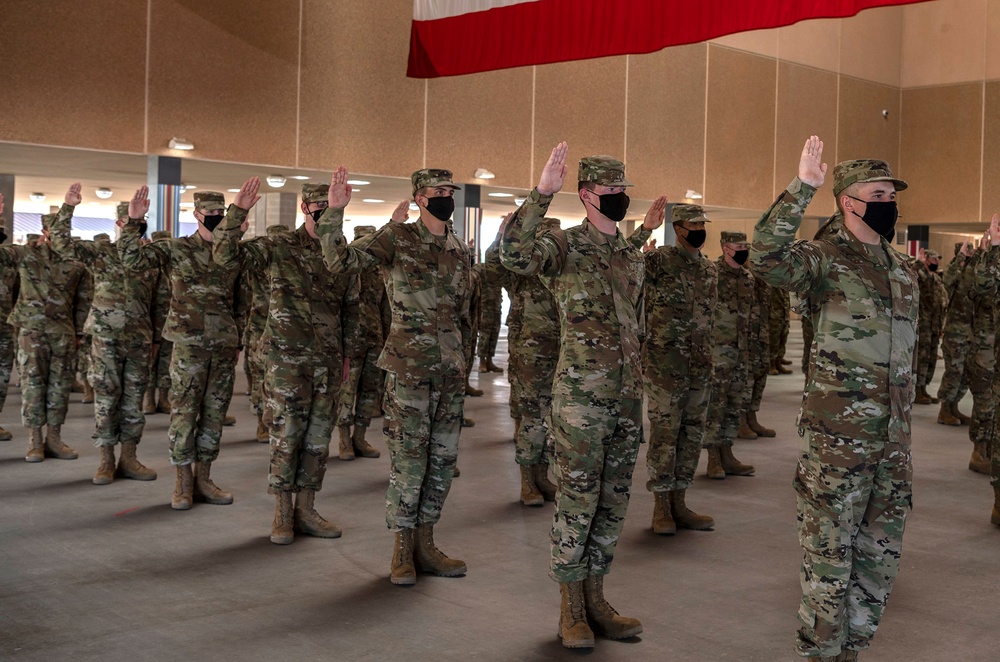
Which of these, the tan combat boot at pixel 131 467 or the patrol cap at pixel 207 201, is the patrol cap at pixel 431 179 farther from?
the tan combat boot at pixel 131 467

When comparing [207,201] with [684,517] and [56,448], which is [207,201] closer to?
[56,448]

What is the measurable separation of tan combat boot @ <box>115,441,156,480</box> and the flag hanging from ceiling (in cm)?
606

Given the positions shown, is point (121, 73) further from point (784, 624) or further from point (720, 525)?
point (784, 624)

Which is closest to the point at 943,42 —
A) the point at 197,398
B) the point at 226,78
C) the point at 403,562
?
the point at 226,78

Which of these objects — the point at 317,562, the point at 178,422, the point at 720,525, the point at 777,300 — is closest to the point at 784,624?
the point at 720,525

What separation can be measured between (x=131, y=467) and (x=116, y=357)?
30.5 inches

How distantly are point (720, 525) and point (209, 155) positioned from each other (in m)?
9.04

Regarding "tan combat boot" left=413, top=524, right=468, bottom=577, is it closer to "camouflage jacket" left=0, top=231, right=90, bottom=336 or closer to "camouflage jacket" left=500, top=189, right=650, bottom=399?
"camouflage jacket" left=500, top=189, right=650, bottom=399

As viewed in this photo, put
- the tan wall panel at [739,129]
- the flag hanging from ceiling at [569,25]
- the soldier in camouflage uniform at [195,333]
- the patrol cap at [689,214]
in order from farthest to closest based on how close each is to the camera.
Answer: the tan wall panel at [739,129], the flag hanging from ceiling at [569,25], the soldier in camouflage uniform at [195,333], the patrol cap at [689,214]

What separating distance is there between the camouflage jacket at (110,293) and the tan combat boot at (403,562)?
119 inches

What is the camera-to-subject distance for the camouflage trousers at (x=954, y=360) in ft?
33.1

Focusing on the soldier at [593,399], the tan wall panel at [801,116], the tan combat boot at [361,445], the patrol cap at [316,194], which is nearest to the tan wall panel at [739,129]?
the tan wall panel at [801,116]

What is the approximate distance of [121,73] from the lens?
1182 cm

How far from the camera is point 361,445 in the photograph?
799cm
